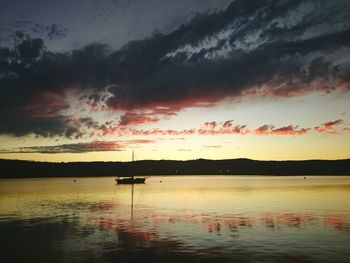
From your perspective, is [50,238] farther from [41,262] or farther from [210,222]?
[210,222]

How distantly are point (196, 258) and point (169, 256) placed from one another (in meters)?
2.13

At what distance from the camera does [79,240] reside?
4022 cm

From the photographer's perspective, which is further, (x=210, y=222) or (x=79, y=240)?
(x=210, y=222)

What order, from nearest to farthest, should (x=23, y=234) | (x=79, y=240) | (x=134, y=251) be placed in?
(x=134, y=251)
(x=79, y=240)
(x=23, y=234)

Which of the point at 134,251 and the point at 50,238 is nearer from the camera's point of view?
the point at 134,251

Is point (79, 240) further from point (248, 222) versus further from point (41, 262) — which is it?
point (248, 222)

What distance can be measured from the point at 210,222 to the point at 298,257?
22.0 m

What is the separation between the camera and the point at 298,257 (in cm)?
3172

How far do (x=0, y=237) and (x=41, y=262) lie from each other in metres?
14.3

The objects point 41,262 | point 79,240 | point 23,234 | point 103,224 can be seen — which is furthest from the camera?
point 103,224

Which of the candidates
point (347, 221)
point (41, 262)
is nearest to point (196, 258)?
point (41, 262)

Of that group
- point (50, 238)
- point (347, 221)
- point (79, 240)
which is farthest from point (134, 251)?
point (347, 221)

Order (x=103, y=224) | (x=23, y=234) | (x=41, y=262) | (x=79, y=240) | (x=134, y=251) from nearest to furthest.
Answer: (x=41, y=262)
(x=134, y=251)
(x=79, y=240)
(x=23, y=234)
(x=103, y=224)

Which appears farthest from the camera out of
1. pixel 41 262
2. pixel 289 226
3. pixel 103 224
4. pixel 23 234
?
pixel 103 224
